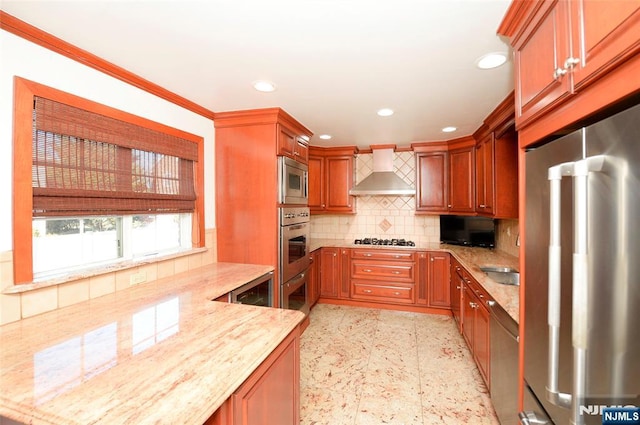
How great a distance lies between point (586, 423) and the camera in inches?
28.6

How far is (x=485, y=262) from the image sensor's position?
107 inches

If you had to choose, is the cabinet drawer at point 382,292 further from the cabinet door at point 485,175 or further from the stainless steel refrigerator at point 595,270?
the stainless steel refrigerator at point 595,270

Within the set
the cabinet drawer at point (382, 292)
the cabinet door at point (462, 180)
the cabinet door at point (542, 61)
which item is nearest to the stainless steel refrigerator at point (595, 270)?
the cabinet door at point (542, 61)

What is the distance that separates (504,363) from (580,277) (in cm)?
117

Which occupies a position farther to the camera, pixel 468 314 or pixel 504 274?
pixel 468 314

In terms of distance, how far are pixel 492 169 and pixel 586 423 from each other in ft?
8.10

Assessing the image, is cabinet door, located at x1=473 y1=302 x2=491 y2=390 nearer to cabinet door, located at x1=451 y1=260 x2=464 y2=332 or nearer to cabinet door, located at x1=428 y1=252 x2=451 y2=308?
cabinet door, located at x1=451 y1=260 x2=464 y2=332

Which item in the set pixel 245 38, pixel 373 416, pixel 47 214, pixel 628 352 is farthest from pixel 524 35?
pixel 47 214

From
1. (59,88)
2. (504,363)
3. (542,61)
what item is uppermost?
(59,88)

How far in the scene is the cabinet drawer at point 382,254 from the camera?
12.0 ft

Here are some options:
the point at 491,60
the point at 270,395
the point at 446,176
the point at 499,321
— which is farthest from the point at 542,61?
the point at 446,176

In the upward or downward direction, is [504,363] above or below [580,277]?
below

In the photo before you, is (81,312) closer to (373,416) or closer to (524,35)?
Result: (373,416)

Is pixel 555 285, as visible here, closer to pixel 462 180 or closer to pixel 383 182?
pixel 462 180
